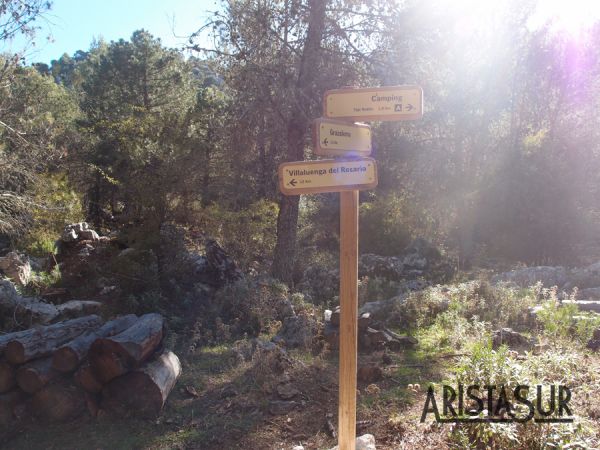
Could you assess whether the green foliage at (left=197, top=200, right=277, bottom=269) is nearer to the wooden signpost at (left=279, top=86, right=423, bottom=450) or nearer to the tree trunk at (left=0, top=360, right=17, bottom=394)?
the tree trunk at (left=0, top=360, right=17, bottom=394)

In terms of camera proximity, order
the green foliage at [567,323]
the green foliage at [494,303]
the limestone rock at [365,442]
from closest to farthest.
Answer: the limestone rock at [365,442] < the green foliage at [567,323] < the green foliage at [494,303]

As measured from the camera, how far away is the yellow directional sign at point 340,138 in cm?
289

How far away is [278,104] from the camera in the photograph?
341 inches

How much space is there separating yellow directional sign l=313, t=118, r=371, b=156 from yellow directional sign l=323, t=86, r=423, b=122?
0.27ft

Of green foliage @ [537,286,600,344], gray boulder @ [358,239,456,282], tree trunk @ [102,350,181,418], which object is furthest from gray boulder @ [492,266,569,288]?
tree trunk @ [102,350,181,418]

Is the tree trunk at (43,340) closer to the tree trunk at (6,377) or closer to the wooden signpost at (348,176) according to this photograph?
the tree trunk at (6,377)

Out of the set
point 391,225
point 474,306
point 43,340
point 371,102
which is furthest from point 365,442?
point 391,225

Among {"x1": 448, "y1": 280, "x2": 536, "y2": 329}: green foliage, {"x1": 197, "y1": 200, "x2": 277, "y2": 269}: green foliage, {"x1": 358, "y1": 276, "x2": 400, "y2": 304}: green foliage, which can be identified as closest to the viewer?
{"x1": 448, "y1": 280, "x2": 536, "y2": 329}: green foliage

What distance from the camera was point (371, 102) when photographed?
3027 mm

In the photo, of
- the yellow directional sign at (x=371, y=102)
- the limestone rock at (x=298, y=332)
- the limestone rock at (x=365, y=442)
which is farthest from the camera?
the limestone rock at (x=298, y=332)

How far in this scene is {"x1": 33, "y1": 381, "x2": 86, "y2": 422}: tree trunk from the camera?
4.31 metres

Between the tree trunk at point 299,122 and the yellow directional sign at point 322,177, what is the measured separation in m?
5.70

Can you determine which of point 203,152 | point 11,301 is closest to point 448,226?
point 203,152

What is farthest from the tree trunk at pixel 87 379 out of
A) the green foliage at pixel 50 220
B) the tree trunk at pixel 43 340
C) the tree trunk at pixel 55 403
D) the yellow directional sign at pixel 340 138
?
the green foliage at pixel 50 220
